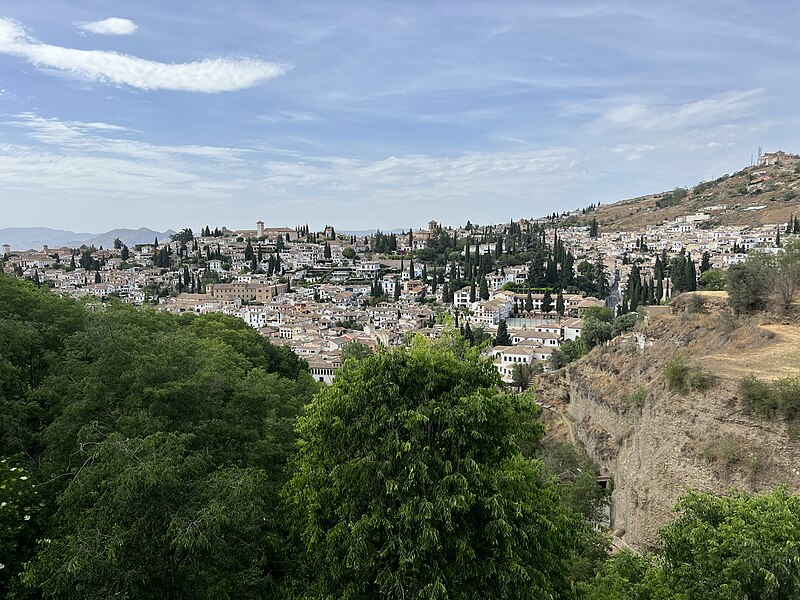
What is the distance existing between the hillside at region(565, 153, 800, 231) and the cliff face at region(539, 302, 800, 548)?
257 ft

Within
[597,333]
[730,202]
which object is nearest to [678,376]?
[597,333]

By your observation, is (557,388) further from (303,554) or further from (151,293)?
(151,293)

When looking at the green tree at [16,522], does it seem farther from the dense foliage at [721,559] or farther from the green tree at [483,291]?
the green tree at [483,291]

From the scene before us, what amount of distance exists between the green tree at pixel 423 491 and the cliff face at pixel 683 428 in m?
8.87

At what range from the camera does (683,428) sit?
16.2 meters

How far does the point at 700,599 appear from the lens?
7.70 metres

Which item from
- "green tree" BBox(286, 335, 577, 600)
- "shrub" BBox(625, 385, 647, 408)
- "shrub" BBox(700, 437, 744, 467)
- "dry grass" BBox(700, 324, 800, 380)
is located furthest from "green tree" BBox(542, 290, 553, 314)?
"green tree" BBox(286, 335, 577, 600)

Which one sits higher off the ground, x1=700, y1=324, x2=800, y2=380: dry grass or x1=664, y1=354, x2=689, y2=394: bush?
x1=700, y1=324, x2=800, y2=380: dry grass

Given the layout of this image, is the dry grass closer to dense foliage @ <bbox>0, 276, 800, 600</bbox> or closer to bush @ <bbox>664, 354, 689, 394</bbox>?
bush @ <bbox>664, 354, 689, 394</bbox>

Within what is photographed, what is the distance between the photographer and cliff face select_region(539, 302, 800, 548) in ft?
46.0

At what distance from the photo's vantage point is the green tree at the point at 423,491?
640 cm

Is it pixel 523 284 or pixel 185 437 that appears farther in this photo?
pixel 523 284

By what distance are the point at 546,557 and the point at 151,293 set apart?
82950 millimetres

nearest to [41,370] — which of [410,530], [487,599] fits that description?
[410,530]
